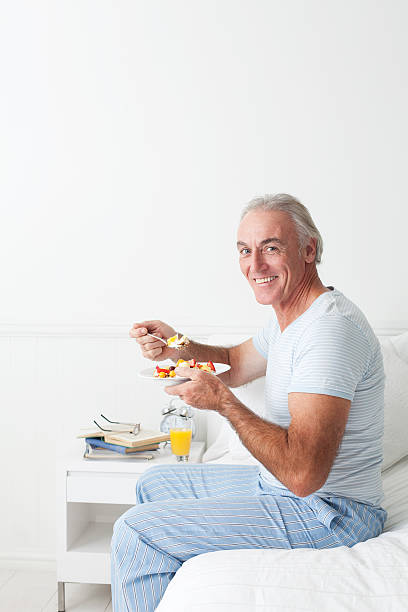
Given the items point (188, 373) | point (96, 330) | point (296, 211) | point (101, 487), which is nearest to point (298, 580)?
point (188, 373)

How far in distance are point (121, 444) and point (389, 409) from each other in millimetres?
931

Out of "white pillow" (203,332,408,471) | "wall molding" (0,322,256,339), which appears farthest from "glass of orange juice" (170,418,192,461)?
"wall molding" (0,322,256,339)

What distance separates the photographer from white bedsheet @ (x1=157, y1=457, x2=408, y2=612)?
1150mm

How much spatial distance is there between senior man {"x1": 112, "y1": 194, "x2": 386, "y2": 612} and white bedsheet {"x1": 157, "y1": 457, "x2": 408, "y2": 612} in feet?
0.34

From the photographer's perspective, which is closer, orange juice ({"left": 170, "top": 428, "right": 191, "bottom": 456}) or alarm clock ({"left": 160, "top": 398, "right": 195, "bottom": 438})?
orange juice ({"left": 170, "top": 428, "right": 191, "bottom": 456})

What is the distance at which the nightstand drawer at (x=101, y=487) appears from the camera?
222 centimetres

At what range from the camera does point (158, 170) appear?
2.61 meters

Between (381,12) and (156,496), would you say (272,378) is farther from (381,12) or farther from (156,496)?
(381,12)

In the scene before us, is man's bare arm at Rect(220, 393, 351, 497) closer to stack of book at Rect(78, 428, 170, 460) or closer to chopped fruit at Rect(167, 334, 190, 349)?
chopped fruit at Rect(167, 334, 190, 349)

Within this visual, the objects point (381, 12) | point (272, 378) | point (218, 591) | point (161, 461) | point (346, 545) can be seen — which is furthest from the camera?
point (381, 12)

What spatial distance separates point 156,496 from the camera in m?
1.79

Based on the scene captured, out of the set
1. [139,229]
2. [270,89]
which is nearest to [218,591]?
[139,229]

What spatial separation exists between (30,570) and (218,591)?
5.70 feet

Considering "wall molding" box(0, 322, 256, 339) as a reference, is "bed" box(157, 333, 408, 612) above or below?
below
